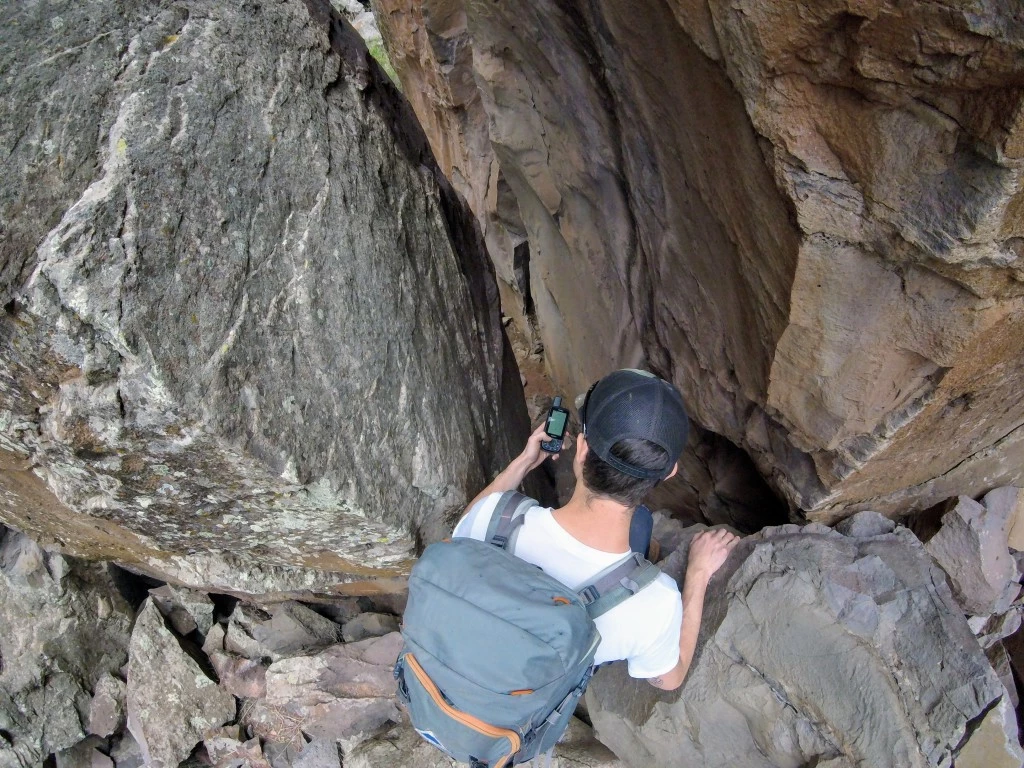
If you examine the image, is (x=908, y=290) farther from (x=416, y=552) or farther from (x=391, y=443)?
(x=416, y=552)

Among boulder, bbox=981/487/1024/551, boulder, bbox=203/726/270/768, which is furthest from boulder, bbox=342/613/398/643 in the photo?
boulder, bbox=981/487/1024/551

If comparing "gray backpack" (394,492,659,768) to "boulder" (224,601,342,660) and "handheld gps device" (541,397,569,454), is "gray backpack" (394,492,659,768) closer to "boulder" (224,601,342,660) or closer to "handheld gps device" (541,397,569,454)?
"handheld gps device" (541,397,569,454)

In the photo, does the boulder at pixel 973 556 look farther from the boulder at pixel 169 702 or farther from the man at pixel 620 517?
the boulder at pixel 169 702

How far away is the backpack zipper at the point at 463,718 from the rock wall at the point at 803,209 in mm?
1888

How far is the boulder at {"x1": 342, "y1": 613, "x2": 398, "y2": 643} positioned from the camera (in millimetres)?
4273

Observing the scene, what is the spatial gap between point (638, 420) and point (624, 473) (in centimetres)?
19

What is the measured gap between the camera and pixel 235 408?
2234 millimetres

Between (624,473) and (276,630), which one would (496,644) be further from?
(276,630)

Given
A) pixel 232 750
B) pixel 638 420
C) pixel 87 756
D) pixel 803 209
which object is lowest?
pixel 87 756

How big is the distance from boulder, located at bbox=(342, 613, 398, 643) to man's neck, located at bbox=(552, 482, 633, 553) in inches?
91.1

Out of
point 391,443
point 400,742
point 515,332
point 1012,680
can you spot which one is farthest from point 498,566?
point 515,332

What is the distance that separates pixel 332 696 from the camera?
3951mm

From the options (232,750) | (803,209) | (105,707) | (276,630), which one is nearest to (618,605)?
(803,209)

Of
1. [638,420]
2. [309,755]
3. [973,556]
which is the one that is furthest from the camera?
[309,755]
